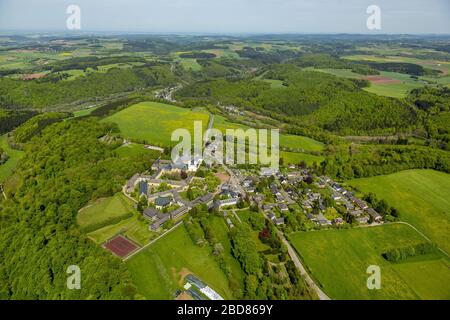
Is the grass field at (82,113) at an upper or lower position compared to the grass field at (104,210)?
upper

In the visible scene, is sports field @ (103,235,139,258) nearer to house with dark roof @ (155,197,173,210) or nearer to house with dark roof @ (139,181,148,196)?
house with dark roof @ (155,197,173,210)

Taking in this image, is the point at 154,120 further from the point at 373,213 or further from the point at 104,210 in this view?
the point at 373,213

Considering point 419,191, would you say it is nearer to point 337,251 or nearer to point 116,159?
point 337,251

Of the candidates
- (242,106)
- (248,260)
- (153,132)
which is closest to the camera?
(248,260)

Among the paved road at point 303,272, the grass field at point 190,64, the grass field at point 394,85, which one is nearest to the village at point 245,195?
the paved road at point 303,272

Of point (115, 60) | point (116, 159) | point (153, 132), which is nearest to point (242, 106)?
point (153, 132)

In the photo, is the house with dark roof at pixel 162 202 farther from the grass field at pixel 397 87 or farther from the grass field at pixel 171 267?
the grass field at pixel 397 87

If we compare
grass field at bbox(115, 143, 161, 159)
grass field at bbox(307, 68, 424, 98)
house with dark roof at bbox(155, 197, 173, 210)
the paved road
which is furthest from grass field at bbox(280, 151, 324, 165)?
grass field at bbox(307, 68, 424, 98)
